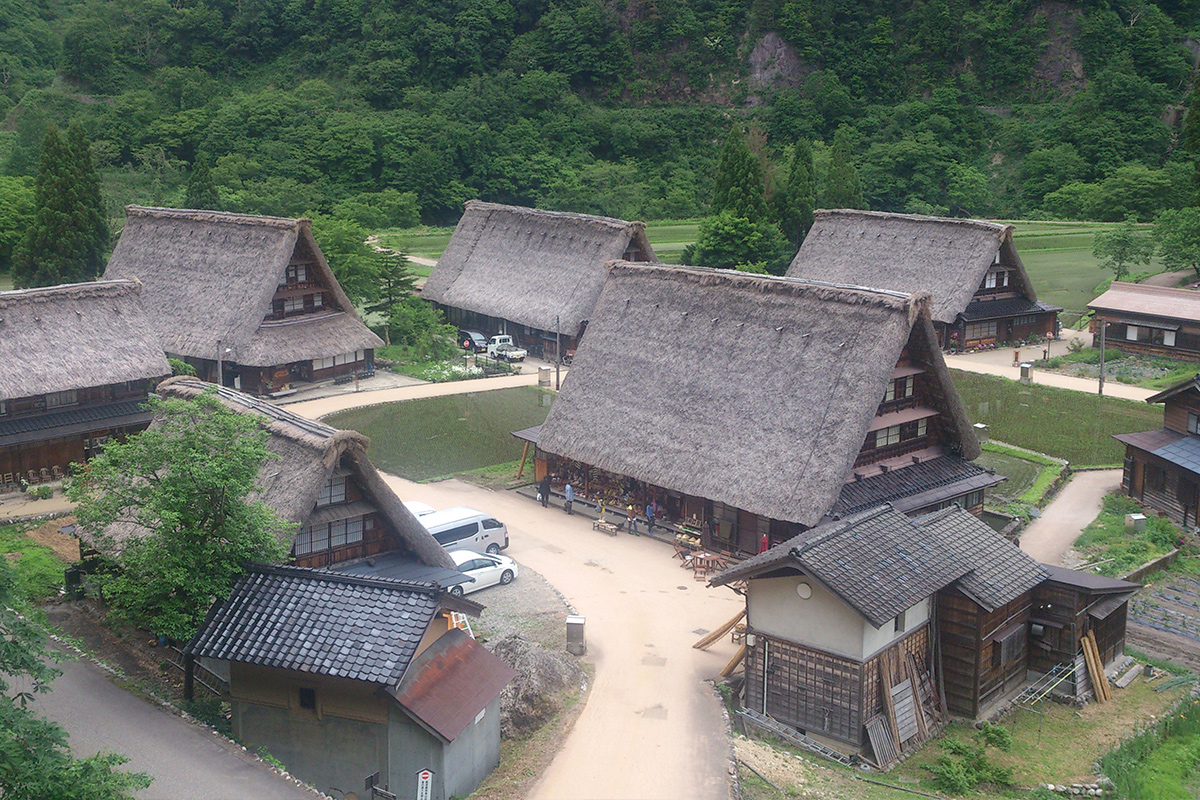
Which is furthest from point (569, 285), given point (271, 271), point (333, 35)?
A: point (333, 35)

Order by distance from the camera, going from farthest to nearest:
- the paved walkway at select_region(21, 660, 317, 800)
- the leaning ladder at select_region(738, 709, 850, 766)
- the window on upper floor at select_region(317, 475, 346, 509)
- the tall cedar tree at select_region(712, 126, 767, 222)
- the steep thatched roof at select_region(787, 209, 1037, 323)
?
the tall cedar tree at select_region(712, 126, 767, 222) → the steep thatched roof at select_region(787, 209, 1037, 323) → the window on upper floor at select_region(317, 475, 346, 509) → the leaning ladder at select_region(738, 709, 850, 766) → the paved walkway at select_region(21, 660, 317, 800)

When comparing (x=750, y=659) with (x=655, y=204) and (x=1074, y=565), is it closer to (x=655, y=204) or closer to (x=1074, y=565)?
(x=1074, y=565)

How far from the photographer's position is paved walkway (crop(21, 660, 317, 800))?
1684 centimetres

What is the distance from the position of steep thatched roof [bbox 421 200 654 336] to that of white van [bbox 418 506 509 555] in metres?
17.2

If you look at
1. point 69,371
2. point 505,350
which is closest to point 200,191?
point 505,350

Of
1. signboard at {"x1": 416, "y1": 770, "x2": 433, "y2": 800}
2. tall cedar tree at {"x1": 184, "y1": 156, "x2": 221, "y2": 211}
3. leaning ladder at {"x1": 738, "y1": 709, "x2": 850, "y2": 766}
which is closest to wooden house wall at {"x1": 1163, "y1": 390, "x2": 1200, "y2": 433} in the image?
leaning ladder at {"x1": 738, "y1": 709, "x2": 850, "y2": 766}

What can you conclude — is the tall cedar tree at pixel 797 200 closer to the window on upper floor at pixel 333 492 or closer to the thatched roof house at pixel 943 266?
the thatched roof house at pixel 943 266

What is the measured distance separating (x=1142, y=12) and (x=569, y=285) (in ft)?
194

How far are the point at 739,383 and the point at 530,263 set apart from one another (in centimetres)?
2101

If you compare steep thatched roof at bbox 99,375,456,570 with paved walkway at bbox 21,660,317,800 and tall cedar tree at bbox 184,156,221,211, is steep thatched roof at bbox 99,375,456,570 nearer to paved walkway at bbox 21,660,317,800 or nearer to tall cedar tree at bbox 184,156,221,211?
paved walkway at bbox 21,660,317,800

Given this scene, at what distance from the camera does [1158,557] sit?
92.8ft

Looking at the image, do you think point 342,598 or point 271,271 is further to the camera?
point 271,271

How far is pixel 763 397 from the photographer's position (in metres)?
28.2

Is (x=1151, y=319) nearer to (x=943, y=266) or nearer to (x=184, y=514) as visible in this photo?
(x=943, y=266)
